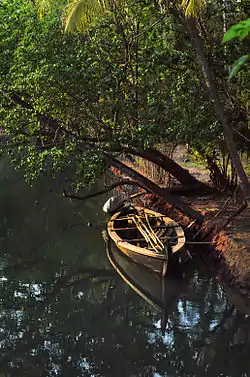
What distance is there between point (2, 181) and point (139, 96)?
412 inches

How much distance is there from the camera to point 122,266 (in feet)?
33.4

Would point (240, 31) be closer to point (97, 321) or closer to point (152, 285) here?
point (97, 321)

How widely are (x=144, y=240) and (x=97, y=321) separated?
8.17ft

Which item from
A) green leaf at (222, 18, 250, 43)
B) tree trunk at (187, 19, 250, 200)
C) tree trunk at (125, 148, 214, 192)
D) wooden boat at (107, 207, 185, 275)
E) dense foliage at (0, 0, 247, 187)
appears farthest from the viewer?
tree trunk at (125, 148, 214, 192)

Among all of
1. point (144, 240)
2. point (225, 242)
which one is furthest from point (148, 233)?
point (225, 242)

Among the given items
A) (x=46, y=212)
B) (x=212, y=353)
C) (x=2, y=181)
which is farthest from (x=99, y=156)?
(x=2, y=181)

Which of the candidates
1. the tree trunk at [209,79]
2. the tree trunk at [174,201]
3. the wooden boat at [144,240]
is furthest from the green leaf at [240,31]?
the tree trunk at [174,201]

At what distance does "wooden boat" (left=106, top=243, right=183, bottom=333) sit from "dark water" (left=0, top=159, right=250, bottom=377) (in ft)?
0.22

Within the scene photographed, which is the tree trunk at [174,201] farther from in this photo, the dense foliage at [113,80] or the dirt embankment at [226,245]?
the dense foliage at [113,80]

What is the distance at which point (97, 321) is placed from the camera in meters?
7.84

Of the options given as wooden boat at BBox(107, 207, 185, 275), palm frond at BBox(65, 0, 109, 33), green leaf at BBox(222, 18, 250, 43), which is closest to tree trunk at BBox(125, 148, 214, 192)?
wooden boat at BBox(107, 207, 185, 275)

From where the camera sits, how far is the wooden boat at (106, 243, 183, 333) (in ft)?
27.5

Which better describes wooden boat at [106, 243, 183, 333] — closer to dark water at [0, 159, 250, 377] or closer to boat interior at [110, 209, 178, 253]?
dark water at [0, 159, 250, 377]

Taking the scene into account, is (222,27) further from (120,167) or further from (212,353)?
(212,353)
